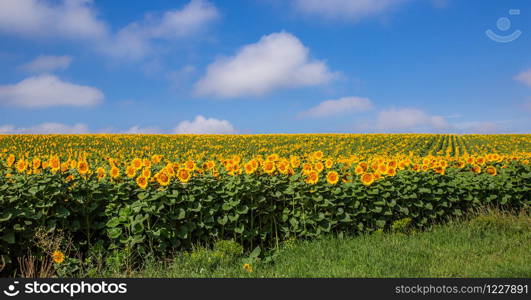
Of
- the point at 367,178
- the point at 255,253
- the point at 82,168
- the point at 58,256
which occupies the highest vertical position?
the point at 82,168

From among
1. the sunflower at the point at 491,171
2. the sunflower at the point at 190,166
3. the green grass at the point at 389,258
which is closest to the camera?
the green grass at the point at 389,258

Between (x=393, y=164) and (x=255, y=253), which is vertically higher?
(x=393, y=164)

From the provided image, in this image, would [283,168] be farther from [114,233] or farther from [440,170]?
[440,170]

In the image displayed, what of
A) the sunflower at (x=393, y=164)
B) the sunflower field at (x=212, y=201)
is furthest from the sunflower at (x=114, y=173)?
the sunflower at (x=393, y=164)

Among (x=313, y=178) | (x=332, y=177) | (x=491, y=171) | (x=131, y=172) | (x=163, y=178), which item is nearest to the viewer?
(x=163, y=178)

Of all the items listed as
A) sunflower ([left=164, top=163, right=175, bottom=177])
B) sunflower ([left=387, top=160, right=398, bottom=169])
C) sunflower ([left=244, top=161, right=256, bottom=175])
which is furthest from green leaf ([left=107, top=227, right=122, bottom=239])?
sunflower ([left=387, top=160, right=398, bottom=169])

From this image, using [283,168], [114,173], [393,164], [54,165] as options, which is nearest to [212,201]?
[283,168]

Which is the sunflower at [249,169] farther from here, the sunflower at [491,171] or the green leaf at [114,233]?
the sunflower at [491,171]

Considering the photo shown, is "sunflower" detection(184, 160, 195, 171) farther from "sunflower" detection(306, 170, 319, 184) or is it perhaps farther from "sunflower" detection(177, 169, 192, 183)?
"sunflower" detection(306, 170, 319, 184)

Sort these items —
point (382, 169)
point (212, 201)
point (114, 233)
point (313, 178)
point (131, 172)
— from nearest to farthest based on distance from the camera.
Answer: point (114, 233)
point (212, 201)
point (131, 172)
point (313, 178)
point (382, 169)

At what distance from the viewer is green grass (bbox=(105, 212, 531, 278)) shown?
15.4 ft

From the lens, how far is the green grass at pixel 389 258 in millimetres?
4691

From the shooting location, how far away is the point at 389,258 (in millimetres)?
5105

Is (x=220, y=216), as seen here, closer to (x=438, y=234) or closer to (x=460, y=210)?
(x=438, y=234)
